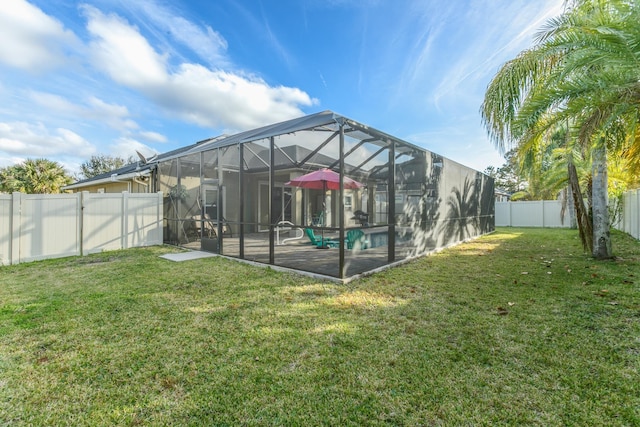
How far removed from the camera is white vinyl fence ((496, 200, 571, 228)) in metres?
16.8

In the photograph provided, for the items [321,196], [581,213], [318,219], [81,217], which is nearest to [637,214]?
[581,213]

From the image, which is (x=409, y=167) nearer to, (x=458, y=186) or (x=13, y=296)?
(x=458, y=186)

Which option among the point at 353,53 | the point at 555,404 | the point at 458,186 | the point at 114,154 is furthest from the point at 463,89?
the point at 114,154

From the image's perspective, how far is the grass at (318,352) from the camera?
185 centimetres

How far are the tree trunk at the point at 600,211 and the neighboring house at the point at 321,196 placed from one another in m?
3.28

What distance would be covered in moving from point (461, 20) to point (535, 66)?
292cm

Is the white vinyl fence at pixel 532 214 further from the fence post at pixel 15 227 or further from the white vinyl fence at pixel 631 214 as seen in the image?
the fence post at pixel 15 227

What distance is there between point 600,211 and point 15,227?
13.6 meters

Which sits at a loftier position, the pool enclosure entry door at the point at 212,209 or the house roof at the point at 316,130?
the house roof at the point at 316,130

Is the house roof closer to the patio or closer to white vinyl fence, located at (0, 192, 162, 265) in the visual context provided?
the patio

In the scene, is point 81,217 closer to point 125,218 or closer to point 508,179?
point 125,218

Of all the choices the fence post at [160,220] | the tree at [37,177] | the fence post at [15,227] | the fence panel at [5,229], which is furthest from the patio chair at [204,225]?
the tree at [37,177]

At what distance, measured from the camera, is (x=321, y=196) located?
9375 mm

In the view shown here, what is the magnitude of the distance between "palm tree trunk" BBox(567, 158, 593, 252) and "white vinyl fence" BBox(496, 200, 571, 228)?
36.1ft
